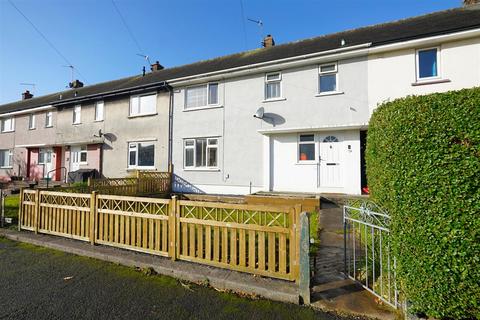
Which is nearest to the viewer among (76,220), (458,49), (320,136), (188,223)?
(188,223)

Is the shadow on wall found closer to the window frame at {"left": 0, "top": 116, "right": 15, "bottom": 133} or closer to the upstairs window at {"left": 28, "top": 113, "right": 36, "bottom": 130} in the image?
the upstairs window at {"left": 28, "top": 113, "right": 36, "bottom": 130}

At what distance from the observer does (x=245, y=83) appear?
11961mm

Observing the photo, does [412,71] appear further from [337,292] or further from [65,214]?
[65,214]

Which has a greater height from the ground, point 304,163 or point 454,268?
point 304,163

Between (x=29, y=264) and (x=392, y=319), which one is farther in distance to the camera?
(x=29, y=264)

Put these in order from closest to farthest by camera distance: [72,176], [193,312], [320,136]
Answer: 1. [193,312]
2. [320,136]
3. [72,176]

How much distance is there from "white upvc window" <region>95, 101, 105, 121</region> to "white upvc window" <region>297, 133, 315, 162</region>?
12.8 metres

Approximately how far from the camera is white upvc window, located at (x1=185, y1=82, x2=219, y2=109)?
12.8 metres

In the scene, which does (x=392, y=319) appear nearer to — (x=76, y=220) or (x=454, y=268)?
(x=454, y=268)

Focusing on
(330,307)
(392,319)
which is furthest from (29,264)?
(392,319)

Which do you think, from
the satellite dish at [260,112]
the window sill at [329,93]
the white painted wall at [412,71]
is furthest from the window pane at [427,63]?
the satellite dish at [260,112]

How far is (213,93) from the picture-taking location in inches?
506

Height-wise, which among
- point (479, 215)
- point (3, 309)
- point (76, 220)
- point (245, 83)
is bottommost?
point (3, 309)

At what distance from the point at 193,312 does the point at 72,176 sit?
15930 mm
